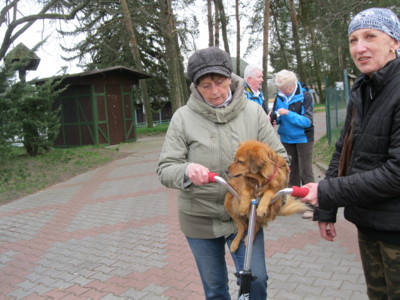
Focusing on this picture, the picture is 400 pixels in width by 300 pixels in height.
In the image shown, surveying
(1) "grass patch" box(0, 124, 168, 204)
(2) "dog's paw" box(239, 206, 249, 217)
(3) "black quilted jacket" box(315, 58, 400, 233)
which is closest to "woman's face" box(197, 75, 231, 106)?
(2) "dog's paw" box(239, 206, 249, 217)

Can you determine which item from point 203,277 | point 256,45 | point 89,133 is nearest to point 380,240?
point 203,277

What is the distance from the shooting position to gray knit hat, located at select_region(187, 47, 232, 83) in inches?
92.5

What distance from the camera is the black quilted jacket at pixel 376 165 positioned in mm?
1848

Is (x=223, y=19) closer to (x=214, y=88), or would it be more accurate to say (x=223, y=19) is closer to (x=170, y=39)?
(x=170, y=39)

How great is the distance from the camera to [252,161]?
2.23 m

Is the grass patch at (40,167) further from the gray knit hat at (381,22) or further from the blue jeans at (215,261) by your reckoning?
the gray knit hat at (381,22)

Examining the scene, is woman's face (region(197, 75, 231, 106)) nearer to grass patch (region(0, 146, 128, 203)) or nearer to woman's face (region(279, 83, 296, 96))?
woman's face (region(279, 83, 296, 96))

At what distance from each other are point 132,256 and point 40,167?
8.80 meters

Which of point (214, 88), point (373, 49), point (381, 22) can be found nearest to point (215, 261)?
point (214, 88)

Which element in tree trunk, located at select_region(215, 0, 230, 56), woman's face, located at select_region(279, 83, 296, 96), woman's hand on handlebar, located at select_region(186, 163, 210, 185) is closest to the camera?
woman's hand on handlebar, located at select_region(186, 163, 210, 185)

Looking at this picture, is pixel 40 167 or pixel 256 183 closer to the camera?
pixel 256 183

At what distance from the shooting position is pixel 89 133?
19.3 metres

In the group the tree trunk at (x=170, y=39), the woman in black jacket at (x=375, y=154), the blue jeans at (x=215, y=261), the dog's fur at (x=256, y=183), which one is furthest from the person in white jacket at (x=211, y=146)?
the tree trunk at (x=170, y=39)

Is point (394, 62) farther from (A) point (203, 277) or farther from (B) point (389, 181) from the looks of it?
(A) point (203, 277)
